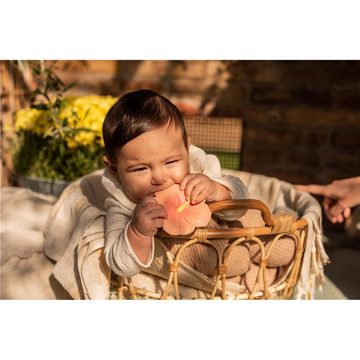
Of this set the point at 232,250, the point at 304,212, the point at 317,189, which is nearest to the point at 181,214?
the point at 232,250

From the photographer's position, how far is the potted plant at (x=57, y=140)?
185cm

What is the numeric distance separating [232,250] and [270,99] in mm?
1643

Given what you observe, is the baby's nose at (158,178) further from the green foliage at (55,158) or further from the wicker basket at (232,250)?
the green foliage at (55,158)

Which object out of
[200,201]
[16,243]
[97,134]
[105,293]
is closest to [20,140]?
[97,134]

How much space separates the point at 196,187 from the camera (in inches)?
39.6

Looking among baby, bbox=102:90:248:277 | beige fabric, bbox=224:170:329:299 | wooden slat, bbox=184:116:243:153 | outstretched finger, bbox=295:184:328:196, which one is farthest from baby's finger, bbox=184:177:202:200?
wooden slat, bbox=184:116:243:153

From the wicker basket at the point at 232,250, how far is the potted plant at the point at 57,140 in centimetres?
85

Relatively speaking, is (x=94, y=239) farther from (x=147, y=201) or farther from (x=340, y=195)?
(x=340, y=195)

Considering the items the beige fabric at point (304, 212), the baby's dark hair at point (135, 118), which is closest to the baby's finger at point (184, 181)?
the baby's dark hair at point (135, 118)

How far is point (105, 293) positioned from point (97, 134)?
0.89 meters

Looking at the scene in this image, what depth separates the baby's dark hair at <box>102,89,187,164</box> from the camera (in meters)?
0.97

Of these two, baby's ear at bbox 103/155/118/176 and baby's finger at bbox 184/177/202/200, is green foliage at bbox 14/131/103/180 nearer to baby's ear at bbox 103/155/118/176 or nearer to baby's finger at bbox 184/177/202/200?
baby's ear at bbox 103/155/118/176

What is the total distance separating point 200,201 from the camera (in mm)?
1002

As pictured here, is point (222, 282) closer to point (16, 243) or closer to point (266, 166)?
point (16, 243)
